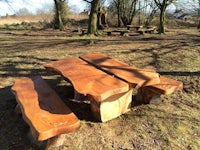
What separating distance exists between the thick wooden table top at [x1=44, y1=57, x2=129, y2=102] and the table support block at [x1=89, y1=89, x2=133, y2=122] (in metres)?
0.30

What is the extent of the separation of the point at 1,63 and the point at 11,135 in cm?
309

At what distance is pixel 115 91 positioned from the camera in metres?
3.04

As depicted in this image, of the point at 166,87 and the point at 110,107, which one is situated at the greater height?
the point at 166,87

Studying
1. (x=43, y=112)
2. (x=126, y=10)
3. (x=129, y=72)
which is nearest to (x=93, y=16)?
(x=129, y=72)

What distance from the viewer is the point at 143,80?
333 cm

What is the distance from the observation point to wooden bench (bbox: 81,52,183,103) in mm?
3375

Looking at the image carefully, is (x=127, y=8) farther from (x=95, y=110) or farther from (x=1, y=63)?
(x=95, y=110)

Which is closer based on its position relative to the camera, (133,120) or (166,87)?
(166,87)

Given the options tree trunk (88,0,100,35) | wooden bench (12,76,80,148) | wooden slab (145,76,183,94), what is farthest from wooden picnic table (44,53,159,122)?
tree trunk (88,0,100,35)

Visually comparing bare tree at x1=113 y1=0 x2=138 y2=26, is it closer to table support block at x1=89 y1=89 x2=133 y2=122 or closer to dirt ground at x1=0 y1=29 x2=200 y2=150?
dirt ground at x1=0 y1=29 x2=200 y2=150

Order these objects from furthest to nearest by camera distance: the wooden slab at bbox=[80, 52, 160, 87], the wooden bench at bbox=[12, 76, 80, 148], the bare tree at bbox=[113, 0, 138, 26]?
the bare tree at bbox=[113, 0, 138, 26], the wooden slab at bbox=[80, 52, 160, 87], the wooden bench at bbox=[12, 76, 80, 148]

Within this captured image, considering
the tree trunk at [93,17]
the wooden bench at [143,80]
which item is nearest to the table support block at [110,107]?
the wooden bench at [143,80]

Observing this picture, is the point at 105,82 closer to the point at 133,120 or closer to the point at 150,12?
the point at 133,120

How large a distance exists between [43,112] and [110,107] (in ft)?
3.22
